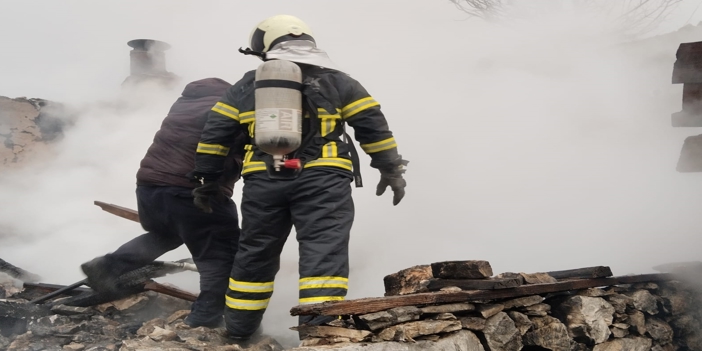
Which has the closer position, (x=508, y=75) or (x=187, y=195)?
(x=187, y=195)

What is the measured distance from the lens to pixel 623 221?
4969 millimetres

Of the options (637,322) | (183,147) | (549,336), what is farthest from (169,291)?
(637,322)

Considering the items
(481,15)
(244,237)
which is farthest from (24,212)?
(481,15)

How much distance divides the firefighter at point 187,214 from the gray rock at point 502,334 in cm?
169

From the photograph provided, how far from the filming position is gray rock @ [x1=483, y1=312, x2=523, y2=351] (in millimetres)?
2744

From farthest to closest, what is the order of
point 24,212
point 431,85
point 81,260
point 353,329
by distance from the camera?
point 431,85, point 24,212, point 81,260, point 353,329

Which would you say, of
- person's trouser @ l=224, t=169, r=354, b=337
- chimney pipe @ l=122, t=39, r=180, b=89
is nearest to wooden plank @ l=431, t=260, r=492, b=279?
person's trouser @ l=224, t=169, r=354, b=337

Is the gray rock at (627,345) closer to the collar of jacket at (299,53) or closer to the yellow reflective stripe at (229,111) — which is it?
the collar of jacket at (299,53)

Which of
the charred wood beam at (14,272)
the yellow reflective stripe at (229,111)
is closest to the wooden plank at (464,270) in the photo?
the yellow reflective stripe at (229,111)

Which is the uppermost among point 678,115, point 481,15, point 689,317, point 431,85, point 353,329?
point 481,15

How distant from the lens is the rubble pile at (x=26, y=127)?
7570 millimetres

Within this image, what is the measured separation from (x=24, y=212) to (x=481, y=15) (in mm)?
8843

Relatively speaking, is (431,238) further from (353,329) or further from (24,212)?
(24,212)

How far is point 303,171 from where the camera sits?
315 centimetres
